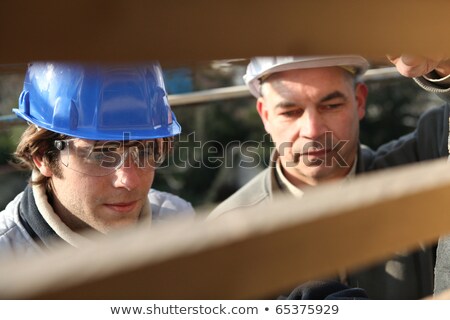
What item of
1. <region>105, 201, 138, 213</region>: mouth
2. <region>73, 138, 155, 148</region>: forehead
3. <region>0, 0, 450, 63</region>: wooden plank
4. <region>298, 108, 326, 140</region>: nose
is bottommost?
<region>0, 0, 450, 63</region>: wooden plank

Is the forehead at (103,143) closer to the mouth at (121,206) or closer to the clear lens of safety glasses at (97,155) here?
the clear lens of safety glasses at (97,155)

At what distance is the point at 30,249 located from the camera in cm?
171

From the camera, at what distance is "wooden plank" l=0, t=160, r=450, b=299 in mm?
300

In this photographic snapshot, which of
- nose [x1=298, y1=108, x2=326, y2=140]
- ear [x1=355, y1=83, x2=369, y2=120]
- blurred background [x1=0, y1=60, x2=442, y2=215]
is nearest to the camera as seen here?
nose [x1=298, y1=108, x2=326, y2=140]

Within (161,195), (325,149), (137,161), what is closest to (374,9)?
(137,161)

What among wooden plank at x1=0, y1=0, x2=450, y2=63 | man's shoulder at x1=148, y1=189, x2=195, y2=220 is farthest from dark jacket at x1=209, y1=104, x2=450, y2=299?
wooden plank at x1=0, y1=0, x2=450, y2=63

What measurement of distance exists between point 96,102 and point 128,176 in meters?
0.23

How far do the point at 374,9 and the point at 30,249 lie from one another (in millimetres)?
1400

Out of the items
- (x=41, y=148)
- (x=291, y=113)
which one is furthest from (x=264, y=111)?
(x=41, y=148)

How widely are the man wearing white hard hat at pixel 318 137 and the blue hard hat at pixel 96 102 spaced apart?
50 centimetres

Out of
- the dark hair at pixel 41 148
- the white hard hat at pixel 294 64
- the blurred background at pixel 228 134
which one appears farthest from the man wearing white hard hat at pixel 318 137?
the blurred background at pixel 228 134

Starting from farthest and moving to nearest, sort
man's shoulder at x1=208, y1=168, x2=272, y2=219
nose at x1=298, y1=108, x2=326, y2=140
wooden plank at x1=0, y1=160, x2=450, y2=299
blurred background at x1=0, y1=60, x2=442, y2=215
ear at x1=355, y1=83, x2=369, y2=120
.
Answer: blurred background at x1=0, y1=60, x2=442, y2=215 < ear at x1=355, y1=83, x2=369, y2=120 < man's shoulder at x1=208, y1=168, x2=272, y2=219 < nose at x1=298, y1=108, x2=326, y2=140 < wooden plank at x1=0, y1=160, x2=450, y2=299

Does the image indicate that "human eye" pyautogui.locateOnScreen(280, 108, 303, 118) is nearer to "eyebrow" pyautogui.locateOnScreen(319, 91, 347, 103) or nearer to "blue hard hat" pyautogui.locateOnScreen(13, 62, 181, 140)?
"eyebrow" pyautogui.locateOnScreen(319, 91, 347, 103)
